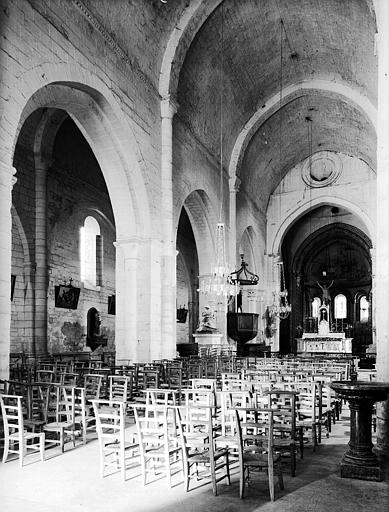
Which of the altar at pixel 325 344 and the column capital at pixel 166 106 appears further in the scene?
the altar at pixel 325 344

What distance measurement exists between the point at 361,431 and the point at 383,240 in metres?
3.06

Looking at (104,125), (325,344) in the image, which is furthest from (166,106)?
(325,344)

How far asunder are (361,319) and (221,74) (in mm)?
26954

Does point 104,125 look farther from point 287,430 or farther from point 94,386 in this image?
point 287,430

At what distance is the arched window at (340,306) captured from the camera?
42344 millimetres

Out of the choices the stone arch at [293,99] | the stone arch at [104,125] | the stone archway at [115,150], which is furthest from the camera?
the stone arch at [293,99]

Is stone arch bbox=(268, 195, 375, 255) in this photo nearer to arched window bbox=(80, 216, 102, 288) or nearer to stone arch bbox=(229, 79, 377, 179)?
stone arch bbox=(229, 79, 377, 179)

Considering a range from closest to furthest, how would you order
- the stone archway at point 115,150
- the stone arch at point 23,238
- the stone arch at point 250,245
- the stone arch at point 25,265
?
the stone archway at point 115,150 < the stone arch at point 25,265 < the stone arch at point 23,238 < the stone arch at point 250,245

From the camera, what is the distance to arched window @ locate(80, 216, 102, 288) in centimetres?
A: 2031

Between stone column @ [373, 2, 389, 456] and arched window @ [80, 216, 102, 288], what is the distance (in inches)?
534

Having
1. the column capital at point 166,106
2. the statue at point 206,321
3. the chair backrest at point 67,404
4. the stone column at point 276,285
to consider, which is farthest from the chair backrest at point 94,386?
the stone column at point 276,285

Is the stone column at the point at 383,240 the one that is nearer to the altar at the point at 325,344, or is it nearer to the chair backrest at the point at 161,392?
the chair backrest at the point at 161,392

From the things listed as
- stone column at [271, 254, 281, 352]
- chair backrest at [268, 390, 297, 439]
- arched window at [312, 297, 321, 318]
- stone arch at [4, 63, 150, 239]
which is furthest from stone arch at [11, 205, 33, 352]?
arched window at [312, 297, 321, 318]

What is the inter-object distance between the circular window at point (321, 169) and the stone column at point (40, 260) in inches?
681
